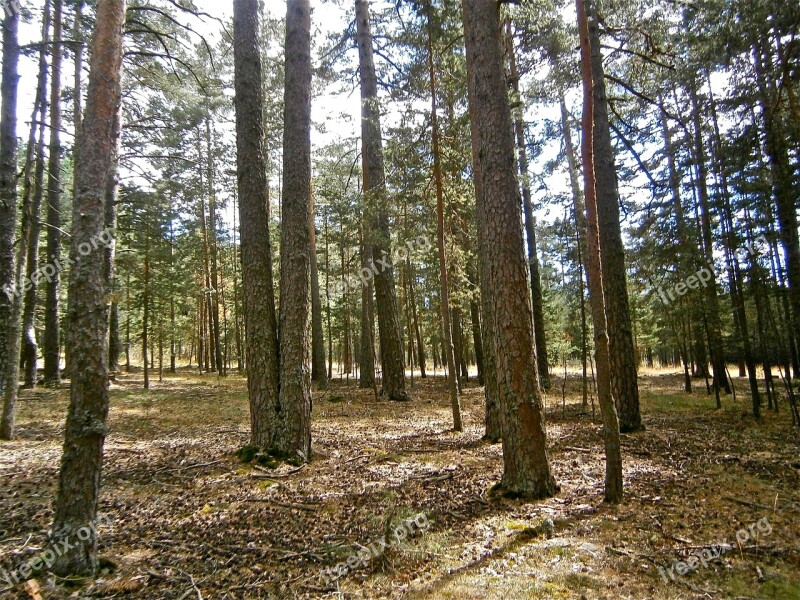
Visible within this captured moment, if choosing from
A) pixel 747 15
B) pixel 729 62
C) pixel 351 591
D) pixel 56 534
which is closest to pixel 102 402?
pixel 56 534

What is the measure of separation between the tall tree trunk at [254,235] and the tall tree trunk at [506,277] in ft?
11.2

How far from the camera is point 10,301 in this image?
7.52 meters

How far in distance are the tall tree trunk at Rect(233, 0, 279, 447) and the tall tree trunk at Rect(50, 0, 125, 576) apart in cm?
311

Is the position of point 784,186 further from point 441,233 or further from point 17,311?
point 17,311

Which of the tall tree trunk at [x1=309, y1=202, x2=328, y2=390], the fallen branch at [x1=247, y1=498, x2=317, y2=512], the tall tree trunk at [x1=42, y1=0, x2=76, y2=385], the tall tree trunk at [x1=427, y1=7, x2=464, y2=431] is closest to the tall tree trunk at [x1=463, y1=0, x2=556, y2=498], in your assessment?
the fallen branch at [x1=247, y1=498, x2=317, y2=512]

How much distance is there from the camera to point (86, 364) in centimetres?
335

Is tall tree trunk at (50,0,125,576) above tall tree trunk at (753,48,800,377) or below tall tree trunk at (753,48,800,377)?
below

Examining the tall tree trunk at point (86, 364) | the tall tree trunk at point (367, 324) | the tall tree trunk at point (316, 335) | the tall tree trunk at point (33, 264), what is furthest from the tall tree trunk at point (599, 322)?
the tall tree trunk at point (33, 264)

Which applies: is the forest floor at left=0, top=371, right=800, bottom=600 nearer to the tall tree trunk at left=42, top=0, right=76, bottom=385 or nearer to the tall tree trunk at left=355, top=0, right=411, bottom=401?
the tall tree trunk at left=355, top=0, right=411, bottom=401

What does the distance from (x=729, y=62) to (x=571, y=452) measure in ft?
29.6

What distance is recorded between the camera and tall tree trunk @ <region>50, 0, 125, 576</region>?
333cm

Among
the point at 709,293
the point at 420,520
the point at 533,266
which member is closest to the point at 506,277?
the point at 420,520

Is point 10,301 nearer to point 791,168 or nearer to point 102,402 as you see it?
point 102,402

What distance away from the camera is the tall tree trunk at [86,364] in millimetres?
3332
